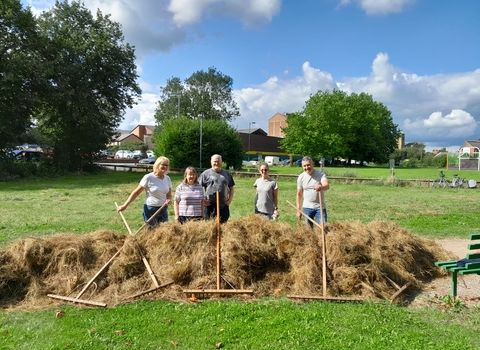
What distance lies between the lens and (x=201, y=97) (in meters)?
56.2

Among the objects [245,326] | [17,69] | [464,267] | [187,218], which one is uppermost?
[17,69]

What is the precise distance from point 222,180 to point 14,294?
10.3ft

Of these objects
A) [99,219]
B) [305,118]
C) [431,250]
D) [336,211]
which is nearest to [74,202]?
[99,219]

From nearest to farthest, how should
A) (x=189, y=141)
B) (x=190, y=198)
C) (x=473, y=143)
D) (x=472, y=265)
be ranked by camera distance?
(x=472, y=265)
(x=190, y=198)
(x=189, y=141)
(x=473, y=143)

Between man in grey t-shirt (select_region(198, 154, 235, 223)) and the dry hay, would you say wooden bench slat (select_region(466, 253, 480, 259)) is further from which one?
man in grey t-shirt (select_region(198, 154, 235, 223))

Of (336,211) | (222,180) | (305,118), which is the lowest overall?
(336,211)

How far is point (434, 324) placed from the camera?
4.07m

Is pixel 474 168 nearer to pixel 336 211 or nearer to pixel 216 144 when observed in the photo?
pixel 216 144

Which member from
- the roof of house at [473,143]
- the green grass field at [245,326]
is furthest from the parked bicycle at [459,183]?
the roof of house at [473,143]

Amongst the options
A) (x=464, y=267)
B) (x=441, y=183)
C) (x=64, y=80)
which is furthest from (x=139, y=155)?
(x=464, y=267)

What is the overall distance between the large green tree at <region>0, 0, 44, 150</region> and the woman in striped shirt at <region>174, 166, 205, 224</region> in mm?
21027

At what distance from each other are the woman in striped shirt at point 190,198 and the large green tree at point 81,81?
23495 mm

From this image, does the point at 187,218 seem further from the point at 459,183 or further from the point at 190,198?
the point at 459,183

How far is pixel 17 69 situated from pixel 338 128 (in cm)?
4122
